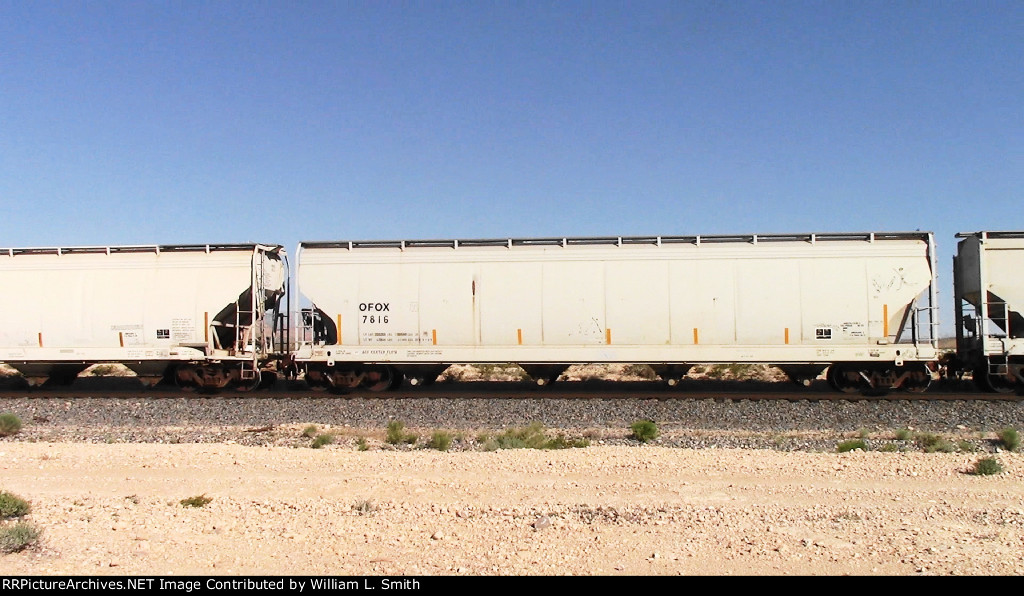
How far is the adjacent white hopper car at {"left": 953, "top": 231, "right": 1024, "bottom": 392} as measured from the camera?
52.1 ft

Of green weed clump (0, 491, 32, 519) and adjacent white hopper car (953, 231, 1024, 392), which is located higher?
adjacent white hopper car (953, 231, 1024, 392)

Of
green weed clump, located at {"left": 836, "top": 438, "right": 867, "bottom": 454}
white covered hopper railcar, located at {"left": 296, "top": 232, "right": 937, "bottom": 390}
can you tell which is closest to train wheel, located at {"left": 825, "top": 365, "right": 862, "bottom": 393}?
white covered hopper railcar, located at {"left": 296, "top": 232, "right": 937, "bottom": 390}

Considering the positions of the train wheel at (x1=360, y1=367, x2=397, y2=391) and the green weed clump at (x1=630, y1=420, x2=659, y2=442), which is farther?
the train wheel at (x1=360, y1=367, x2=397, y2=391)

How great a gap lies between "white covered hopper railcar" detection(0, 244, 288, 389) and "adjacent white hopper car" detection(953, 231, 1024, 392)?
661 inches

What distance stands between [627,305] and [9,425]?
12.5 m

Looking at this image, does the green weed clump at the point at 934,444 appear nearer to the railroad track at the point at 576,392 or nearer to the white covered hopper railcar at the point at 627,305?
the railroad track at the point at 576,392

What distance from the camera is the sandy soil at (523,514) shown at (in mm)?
5438

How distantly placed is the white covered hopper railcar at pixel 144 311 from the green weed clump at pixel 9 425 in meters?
4.20

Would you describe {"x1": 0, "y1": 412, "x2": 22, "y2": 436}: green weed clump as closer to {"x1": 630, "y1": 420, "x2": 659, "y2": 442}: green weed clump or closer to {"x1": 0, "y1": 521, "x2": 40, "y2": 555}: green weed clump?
{"x1": 0, "y1": 521, "x2": 40, "y2": 555}: green weed clump

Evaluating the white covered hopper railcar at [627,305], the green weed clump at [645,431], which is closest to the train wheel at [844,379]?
the white covered hopper railcar at [627,305]

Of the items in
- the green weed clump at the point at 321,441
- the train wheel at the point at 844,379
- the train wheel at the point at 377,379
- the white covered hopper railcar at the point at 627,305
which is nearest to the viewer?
the green weed clump at the point at 321,441

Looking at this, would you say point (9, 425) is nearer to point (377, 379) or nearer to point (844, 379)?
point (377, 379)

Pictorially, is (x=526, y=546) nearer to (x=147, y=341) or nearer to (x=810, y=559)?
(x=810, y=559)

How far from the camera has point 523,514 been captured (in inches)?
265
